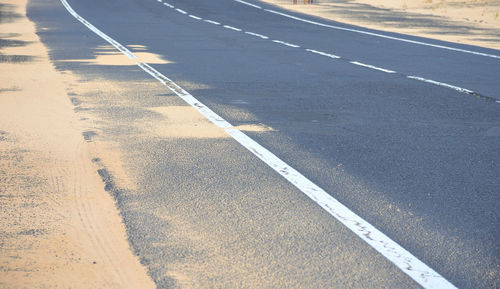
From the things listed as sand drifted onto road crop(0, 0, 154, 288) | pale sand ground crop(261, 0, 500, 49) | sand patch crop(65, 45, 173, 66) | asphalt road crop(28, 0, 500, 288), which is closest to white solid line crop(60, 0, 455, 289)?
asphalt road crop(28, 0, 500, 288)

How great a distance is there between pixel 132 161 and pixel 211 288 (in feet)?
8.79

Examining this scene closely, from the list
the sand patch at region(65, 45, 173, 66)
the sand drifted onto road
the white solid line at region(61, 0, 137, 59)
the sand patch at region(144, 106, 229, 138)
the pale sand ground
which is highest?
the sand drifted onto road

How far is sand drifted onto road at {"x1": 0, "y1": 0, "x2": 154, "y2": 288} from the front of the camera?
3943mm

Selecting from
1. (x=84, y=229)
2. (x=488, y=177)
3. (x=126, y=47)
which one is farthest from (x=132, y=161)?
(x=126, y=47)

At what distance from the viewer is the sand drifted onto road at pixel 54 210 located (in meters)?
A: 3.94

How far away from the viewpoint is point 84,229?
4.61 m

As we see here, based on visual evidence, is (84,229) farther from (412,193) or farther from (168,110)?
(168,110)

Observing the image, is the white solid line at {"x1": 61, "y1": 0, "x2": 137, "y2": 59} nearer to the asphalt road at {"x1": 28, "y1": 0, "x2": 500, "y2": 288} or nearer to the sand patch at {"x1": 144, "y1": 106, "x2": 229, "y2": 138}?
the asphalt road at {"x1": 28, "y1": 0, "x2": 500, "y2": 288}

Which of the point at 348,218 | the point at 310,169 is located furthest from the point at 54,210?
the point at 310,169

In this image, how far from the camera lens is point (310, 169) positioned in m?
6.04

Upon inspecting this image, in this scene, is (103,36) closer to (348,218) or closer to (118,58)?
(118,58)

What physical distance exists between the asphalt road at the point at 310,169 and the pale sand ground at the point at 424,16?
6957 mm

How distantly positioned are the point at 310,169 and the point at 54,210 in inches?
86.6

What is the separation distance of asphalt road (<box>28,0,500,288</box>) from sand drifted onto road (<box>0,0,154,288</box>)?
7.1 inches
